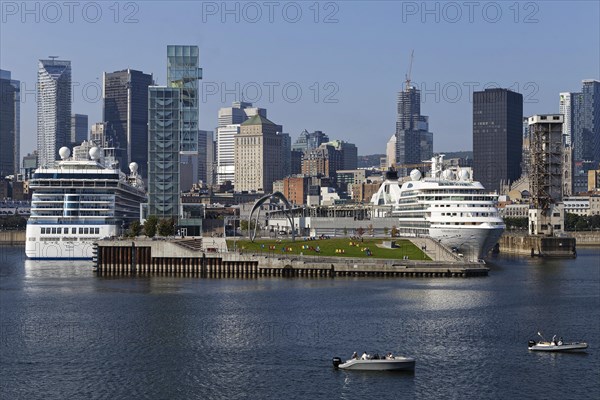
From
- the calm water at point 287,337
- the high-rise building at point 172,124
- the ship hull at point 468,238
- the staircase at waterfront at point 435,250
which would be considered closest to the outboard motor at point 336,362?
the calm water at point 287,337

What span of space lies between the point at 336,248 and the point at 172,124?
1910 inches

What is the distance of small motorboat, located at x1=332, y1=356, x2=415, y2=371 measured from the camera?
2655 inches

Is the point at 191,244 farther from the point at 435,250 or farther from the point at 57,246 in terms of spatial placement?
the point at 435,250

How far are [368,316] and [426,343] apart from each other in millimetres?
12782

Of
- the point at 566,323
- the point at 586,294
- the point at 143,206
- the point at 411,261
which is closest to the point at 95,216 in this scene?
the point at 143,206

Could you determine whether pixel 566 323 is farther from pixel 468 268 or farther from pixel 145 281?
pixel 145 281

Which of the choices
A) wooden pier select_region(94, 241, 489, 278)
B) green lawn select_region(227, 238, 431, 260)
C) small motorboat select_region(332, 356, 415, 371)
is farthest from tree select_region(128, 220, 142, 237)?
small motorboat select_region(332, 356, 415, 371)

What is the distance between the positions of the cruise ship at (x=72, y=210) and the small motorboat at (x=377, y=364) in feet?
349

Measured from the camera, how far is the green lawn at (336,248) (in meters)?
136

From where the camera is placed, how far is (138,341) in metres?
77.7

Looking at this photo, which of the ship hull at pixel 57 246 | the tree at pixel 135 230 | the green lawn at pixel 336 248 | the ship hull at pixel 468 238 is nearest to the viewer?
the green lawn at pixel 336 248

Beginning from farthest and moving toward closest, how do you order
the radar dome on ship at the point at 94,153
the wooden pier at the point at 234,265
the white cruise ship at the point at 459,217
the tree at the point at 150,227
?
the radar dome on ship at the point at 94,153 → the tree at the point at 150,227 → the white cruise ship at the point at 459,217 → the wooden pier at the point at 234,265

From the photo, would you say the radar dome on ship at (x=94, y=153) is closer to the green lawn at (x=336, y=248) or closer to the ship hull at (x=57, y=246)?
the ship hull at (x=57, y=246)

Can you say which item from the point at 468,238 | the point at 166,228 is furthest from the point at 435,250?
the point at 166,228
